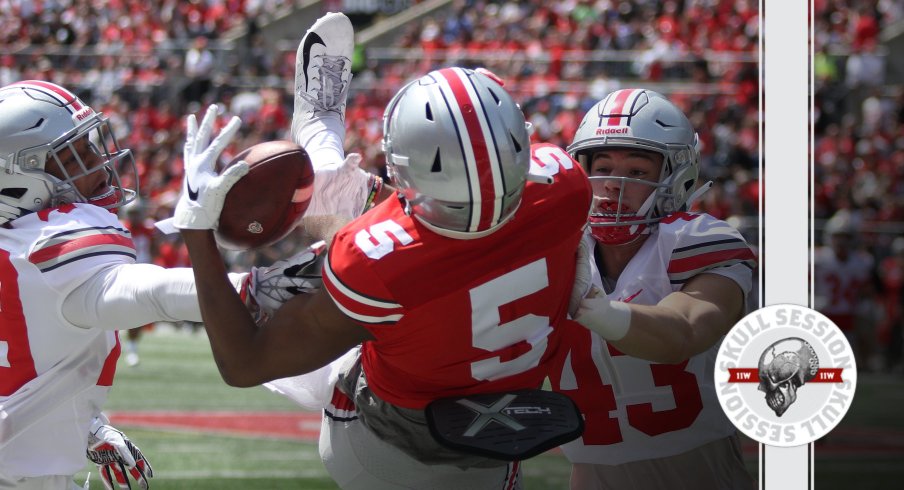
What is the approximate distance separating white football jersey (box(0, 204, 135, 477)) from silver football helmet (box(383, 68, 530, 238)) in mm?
790

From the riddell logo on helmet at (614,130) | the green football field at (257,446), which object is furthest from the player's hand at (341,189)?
the green football field at (257,446)

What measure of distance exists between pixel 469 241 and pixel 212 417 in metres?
5.42

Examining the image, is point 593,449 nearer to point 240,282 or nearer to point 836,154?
point 240,282

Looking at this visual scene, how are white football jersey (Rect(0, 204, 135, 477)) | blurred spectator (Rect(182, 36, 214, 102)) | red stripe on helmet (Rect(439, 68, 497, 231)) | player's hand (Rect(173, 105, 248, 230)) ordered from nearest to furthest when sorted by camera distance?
red stripe on helmet (Rect(439, 68, 497, 231))
player's hand (Rect(173, 105, 248, 230))
white football jersey (Rect(0, 204, 135, 477))
blurred spectator (Rect(182, 36, 214, 102))

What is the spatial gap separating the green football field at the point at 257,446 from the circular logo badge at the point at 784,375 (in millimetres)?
2184

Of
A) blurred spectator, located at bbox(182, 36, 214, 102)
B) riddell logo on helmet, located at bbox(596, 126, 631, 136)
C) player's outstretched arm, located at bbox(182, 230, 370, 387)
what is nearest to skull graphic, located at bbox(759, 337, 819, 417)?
riddell logo on helmet, located at bbox(596, 126, 631, 136)

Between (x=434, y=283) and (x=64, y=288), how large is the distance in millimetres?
904

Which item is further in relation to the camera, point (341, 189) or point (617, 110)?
point (617, 110)

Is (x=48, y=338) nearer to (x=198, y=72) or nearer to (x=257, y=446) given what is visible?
(x=257, y=446)

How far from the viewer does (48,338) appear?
2535 mm

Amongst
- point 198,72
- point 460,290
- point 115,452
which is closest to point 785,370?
point 460,290

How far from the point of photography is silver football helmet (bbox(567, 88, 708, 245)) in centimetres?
279

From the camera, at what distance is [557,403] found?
2201 millimetres

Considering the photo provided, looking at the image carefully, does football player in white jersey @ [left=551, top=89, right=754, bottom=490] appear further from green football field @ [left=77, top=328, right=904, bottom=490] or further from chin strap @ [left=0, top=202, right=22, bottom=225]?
green football field @ [left=77, top=328, right=904, bottom=490]
